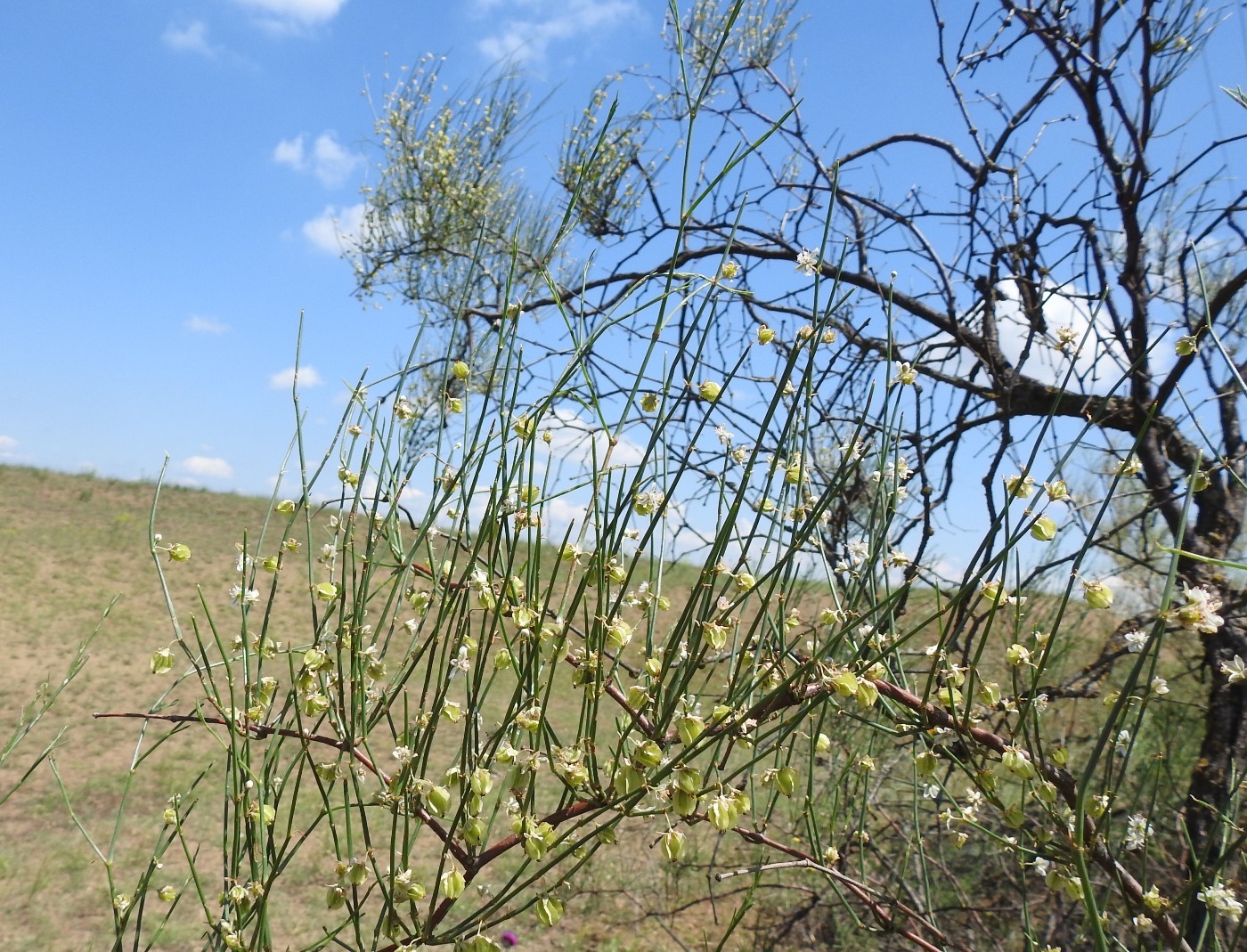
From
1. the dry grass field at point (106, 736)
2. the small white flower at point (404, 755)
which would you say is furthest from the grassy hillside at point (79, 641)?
the small white flower at point (404, 755)

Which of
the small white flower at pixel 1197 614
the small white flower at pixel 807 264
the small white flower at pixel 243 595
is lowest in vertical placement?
the small white flower at pixel 243 595

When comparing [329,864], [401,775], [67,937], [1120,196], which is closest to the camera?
[401,775]

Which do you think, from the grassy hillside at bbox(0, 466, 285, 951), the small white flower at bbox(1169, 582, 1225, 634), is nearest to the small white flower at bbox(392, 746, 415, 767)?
the grassy hillside at bbox(0, 466, 285, 951)

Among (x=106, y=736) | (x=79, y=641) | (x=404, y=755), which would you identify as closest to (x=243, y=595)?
(x=404, y=755)

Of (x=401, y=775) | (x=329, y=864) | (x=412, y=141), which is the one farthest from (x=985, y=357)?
(x=329, y=864)

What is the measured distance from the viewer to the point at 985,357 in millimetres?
1947

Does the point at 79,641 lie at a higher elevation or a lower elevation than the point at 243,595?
lower

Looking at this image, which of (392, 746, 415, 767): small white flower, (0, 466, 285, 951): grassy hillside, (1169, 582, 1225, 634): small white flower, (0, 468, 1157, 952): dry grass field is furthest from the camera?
(0, 466, 285, 951): grassy hillside

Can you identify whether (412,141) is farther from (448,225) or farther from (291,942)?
(291,942)

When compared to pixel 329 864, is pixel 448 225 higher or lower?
higher

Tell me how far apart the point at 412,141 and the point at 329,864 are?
278 cm

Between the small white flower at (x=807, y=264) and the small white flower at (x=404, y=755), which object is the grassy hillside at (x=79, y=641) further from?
the small white flower at (x=807, y=264)

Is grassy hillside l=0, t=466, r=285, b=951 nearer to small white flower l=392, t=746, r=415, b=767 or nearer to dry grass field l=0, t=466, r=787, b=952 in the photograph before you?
dry grass field l=0, t=466, r=787, b=952

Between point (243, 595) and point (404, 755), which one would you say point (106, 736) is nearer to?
point (243, 595)
